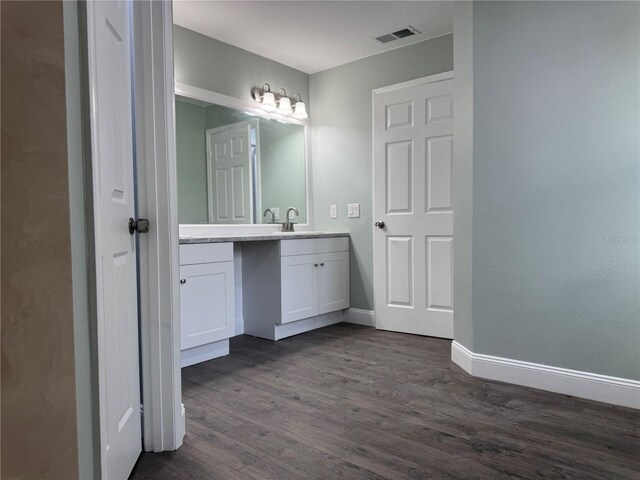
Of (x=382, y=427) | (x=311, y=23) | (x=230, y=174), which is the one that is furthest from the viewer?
(x=230, y=174)

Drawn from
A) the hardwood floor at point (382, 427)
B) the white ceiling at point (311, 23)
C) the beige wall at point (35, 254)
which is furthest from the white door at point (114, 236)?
the white ceiling at point (311, 23)

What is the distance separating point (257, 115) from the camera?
3705 millimetres

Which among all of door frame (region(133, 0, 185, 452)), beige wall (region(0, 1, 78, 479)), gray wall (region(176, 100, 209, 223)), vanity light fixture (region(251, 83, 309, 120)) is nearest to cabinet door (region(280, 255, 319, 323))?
gray wall (region(176, 100, 209, 223))

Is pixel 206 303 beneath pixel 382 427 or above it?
above

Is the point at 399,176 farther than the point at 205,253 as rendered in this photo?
Yes

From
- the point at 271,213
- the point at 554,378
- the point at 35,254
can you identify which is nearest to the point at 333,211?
the point at 271,213

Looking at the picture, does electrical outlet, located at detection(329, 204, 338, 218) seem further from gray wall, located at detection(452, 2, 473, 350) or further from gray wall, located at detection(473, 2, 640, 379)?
gray wall, located at detection(473, 2, 640, 379)

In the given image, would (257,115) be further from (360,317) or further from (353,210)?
(360,317)

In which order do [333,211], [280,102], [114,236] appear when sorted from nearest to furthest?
[114,236] → [280,102] → [333,211]

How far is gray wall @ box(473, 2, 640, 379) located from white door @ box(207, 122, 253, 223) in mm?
1850

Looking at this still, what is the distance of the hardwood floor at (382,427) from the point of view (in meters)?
1.54

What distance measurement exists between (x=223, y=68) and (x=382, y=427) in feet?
9.22

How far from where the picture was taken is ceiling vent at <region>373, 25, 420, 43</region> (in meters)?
3.25

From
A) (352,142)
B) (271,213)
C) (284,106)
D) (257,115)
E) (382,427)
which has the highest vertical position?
(284,106)
